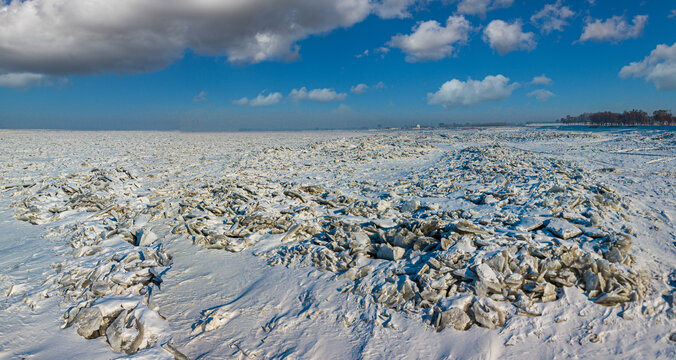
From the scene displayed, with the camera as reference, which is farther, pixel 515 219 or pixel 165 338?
pixel 515 219

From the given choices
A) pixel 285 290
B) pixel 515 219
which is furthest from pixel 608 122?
pixel 285 290

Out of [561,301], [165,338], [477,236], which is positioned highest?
[477,236]

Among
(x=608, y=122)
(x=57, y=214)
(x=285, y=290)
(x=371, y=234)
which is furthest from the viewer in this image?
(x=608, y=122)

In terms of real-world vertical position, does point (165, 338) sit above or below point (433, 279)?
below

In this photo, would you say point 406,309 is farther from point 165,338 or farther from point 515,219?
point 515,219

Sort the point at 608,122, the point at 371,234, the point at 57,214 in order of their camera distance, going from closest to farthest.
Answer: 1. the point at 371,234
2. the point at 57,214
3. the point at 608,122

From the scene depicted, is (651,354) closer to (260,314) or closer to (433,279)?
(433,279)
